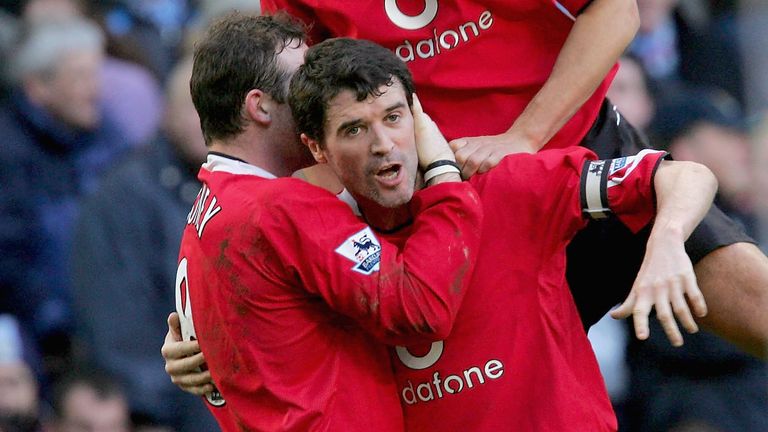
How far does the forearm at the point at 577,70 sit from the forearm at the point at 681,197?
16.8 inches

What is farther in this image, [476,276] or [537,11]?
[537,11]

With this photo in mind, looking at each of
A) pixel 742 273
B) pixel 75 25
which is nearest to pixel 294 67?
pixel 742 273

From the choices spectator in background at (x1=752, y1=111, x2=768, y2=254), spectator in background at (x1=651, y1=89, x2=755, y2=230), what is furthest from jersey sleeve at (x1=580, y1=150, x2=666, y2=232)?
spectator in background at (x1=651, y1=89, x2=755, y2=230)

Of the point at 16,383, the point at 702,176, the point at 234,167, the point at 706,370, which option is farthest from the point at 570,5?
the point at 16,383

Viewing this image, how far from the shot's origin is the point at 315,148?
141 inches

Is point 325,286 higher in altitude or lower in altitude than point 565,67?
A: lower

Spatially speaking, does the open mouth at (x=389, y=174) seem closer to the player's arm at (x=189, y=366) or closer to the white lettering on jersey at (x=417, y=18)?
the white lettering on jersey at (x=417, y=18)

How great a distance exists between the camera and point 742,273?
374 centimetres

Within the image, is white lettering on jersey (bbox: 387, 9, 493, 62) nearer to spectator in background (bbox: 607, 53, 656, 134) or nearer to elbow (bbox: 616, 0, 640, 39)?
elbow (bbox: 616, 0, 640, 39)

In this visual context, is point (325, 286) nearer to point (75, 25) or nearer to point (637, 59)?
point (75, 25)

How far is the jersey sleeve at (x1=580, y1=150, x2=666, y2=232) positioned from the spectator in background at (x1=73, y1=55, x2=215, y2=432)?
9.32 feet

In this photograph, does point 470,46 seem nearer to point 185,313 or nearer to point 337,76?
point 337,76

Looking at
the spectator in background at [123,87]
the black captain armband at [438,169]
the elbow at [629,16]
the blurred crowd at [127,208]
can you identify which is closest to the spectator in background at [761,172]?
the blurred crowd at [127,208]

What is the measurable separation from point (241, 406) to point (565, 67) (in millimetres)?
1145
